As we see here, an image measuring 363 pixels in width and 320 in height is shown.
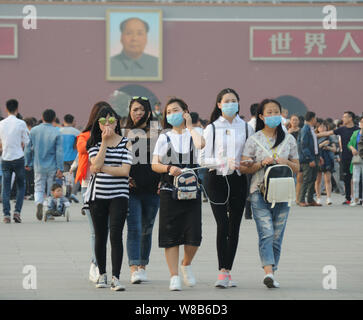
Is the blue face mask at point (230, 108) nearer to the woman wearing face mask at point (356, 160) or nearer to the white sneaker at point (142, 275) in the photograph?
the white sneaker at point (142, 275)

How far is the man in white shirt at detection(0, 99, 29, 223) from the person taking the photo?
46.7ft

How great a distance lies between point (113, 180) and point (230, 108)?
1.24 m

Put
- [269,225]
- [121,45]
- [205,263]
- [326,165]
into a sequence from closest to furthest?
[269,225]
[205,263]
[326,165]
[121,45]

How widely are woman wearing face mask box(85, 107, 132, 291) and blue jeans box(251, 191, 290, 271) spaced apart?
1.17 m

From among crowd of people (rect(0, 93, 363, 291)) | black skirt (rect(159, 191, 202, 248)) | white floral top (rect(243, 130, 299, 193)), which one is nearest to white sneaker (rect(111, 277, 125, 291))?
crowd of people (rect(0, 93, 363, 291))

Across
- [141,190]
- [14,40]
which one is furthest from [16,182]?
[14,40]

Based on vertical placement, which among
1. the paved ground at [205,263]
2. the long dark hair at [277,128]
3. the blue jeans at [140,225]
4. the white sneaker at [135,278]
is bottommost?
the paved ground at [205,263]

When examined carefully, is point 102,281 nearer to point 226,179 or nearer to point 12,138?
point 226,179

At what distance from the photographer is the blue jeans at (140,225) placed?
328 inches

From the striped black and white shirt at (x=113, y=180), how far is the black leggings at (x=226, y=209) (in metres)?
0.76

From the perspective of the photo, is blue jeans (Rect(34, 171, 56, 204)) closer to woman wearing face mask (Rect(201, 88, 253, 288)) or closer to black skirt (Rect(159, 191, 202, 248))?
woman wearing face mask (Rect(201, 88, 253, 288))

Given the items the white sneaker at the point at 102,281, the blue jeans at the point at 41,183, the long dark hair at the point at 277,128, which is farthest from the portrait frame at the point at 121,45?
the white sneaker at the point at 102,281

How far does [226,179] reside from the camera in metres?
8.05
